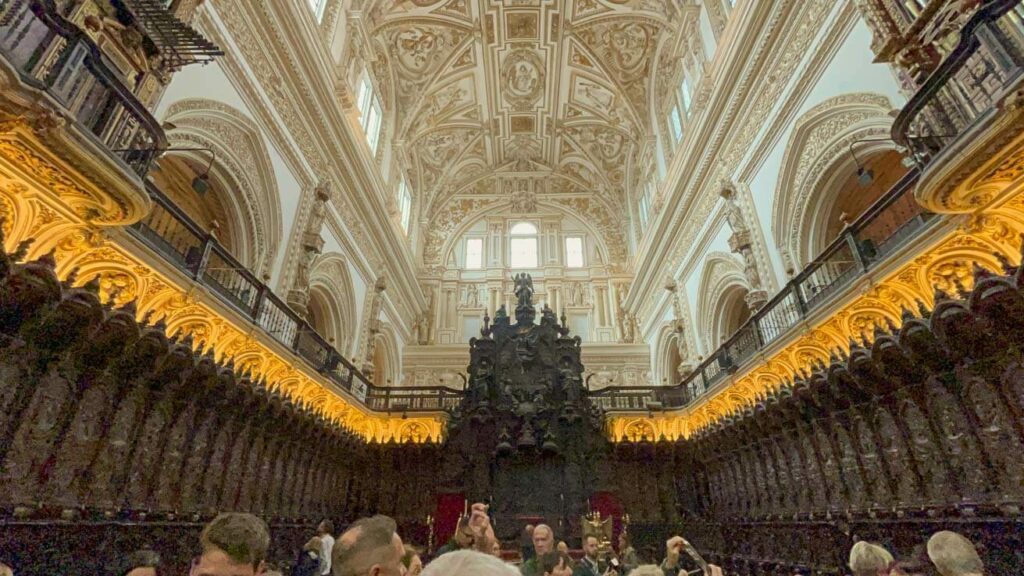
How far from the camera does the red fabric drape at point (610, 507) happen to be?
1318 centimetres

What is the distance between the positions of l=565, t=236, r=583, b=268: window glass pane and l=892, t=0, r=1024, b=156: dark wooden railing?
774 inches

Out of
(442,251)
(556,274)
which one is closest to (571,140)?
(556,274)

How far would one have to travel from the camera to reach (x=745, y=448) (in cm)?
1053

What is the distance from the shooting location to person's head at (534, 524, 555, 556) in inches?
130

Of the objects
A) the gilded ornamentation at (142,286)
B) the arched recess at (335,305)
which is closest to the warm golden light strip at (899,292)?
the gilded ornamentation at (142,286)

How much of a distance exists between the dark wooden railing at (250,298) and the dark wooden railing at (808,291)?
19.9 feet

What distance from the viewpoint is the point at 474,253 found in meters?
25.5

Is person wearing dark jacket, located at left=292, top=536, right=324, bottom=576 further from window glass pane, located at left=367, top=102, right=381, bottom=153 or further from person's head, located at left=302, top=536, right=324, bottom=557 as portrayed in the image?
window glass pane, located at left=367, top=102, right=381, bottom=153

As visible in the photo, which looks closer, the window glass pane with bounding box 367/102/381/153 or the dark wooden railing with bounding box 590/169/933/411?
the dark wooden railing with bounding box 590/169/933/411

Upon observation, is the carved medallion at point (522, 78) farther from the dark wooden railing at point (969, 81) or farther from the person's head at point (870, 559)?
the person's head at point (870, 559)

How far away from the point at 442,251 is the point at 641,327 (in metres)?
10.7

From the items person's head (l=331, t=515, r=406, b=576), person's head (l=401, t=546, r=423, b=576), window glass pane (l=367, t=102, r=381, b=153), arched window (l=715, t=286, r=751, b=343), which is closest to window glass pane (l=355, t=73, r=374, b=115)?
window glass pane (l=367, t=102, r=381, b=153)

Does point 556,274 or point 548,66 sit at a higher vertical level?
point 548,66

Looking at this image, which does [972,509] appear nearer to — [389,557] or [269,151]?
[389,557]
